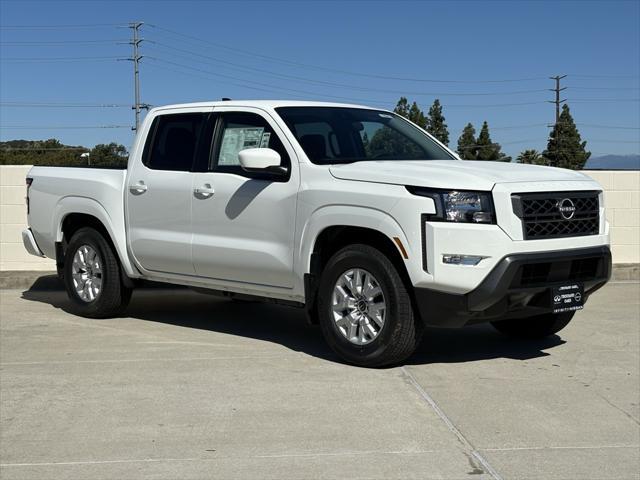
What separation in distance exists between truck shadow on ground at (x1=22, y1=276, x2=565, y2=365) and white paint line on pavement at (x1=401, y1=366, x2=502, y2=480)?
602 mm

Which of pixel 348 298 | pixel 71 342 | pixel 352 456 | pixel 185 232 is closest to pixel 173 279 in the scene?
pixel 185 232

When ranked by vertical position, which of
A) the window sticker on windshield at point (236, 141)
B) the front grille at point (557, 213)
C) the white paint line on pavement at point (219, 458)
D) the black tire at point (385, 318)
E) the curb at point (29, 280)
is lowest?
the white paint line on pavement at point (219, 458)

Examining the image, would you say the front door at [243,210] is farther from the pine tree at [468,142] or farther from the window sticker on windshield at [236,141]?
the pine tree at [468,142]

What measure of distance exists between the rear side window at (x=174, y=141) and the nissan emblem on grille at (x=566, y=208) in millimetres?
3154

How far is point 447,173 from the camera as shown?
647 cm

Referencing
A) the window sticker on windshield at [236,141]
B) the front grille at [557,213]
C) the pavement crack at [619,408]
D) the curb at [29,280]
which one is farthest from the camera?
the curb at [29,280]

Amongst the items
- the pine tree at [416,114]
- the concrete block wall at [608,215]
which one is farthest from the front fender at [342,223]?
the pine tree at [416,114]

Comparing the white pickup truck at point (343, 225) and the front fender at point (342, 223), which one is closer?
the white pickup truck at point (343, 225)

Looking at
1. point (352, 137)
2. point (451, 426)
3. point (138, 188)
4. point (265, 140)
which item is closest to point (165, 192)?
point (138, 188)

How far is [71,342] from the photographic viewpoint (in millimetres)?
7926

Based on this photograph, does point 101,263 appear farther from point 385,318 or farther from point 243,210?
point 385,318

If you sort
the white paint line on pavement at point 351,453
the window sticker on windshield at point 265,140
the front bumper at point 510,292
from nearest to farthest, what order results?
the white paint line on pavement at point 351,453
the front bumper at point 510,292
the window sticker on windshield at point 265,140

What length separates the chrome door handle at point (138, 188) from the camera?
8414 mm

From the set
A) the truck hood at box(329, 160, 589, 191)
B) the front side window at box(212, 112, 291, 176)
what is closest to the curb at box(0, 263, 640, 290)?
the front side window at box(212, 112, 291, 176)
